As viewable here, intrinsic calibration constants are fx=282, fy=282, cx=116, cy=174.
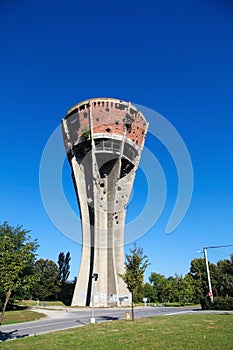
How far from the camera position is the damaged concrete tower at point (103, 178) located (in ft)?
123

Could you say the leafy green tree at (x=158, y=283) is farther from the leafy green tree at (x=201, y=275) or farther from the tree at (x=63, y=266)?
the tree at (x=63, y=266)

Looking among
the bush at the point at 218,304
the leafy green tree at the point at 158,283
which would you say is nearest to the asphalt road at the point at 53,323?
the bush at the point at 218,304

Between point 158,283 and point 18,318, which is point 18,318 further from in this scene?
point 158,283

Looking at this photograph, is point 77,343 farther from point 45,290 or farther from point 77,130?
point 45,290

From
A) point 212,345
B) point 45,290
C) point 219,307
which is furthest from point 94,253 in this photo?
point 212,345

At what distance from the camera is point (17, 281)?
11617mm

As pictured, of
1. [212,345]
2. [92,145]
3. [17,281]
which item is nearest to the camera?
[212,345]

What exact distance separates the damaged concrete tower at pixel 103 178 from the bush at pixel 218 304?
1217 cm

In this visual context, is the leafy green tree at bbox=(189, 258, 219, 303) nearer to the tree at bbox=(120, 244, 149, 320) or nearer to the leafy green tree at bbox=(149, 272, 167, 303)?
the leafy green tree at bbox=(149, 272, 167, 303)

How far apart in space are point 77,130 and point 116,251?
18.3 meters

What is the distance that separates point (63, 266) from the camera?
6662 centimetres

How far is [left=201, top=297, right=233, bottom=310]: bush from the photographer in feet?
85.5

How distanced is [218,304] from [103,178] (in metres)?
23.3

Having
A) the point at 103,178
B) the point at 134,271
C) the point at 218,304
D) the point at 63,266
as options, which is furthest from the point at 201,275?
the point at 134,271
